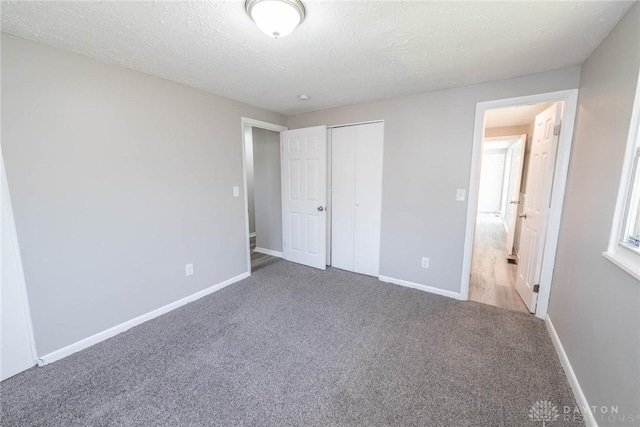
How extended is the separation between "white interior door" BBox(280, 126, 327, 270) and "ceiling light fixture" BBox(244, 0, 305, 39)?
199 centimetres

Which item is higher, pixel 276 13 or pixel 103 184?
pixel 276 13

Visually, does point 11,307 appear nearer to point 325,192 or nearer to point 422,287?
point 325,192

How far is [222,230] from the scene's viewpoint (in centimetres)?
296

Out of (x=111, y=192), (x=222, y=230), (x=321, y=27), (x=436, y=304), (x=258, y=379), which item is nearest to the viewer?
(x=321, y=27)

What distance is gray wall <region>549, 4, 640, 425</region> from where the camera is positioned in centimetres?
113

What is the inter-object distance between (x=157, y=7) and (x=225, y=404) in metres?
2.28

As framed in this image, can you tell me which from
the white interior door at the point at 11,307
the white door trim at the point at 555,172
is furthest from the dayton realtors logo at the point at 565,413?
the white interior door at the point at 11,307

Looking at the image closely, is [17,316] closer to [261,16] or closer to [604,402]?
[261,16]

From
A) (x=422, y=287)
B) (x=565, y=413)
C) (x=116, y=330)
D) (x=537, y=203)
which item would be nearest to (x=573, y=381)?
(x=565, y=413)

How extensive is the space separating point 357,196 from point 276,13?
92.5 inches

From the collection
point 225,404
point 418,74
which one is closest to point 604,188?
point 418,74

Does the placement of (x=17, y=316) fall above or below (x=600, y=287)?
below

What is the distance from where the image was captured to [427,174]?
277cm

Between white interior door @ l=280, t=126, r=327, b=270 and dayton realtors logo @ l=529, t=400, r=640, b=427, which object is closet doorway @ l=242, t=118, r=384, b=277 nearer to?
white interior door @ l=280, t=126, r=327, b=270
